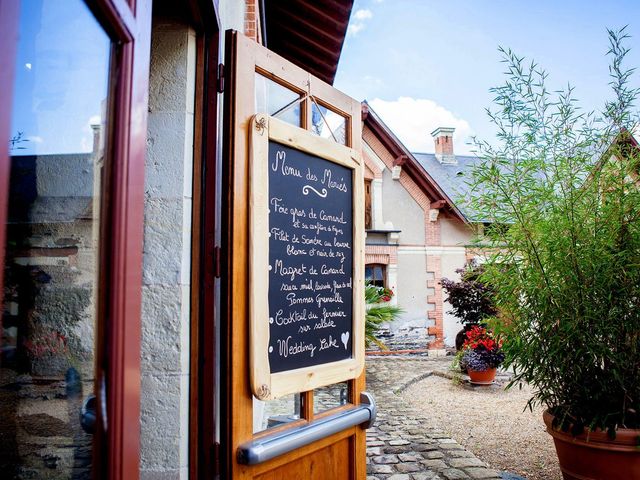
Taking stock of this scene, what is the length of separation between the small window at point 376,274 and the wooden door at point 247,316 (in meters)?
9.86

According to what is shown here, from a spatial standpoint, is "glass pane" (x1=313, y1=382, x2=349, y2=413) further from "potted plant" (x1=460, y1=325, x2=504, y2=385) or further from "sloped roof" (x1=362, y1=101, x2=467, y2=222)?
"sloped roof" (x1=362, y1=101, x2=467, y2=222)

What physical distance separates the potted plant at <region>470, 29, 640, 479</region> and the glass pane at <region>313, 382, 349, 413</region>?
1599 millimetres

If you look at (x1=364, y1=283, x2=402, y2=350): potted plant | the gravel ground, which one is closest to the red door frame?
the gravel ground

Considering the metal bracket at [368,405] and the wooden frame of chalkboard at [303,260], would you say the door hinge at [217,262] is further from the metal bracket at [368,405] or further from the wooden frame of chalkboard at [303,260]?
the metal bracket at [368,405]

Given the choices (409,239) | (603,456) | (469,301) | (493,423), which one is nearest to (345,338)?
(603,456)

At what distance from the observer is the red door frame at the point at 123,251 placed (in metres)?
0.92

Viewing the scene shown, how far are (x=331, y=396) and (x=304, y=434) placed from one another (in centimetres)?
46

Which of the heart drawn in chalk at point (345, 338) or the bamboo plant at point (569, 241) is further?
the bamboo plant at point (569, 241)

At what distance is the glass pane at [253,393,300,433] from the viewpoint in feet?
6.64

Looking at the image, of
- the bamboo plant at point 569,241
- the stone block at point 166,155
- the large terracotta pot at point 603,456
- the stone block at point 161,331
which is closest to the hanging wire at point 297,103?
the stone block at point 166,155

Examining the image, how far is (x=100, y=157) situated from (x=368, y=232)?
36.0ft

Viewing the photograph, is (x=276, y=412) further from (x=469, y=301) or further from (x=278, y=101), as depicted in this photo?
(x=469, y=301)

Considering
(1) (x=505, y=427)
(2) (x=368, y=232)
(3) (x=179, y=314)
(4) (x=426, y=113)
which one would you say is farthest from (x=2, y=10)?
(4) (x=426, y=113)

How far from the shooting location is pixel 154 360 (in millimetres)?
1712
